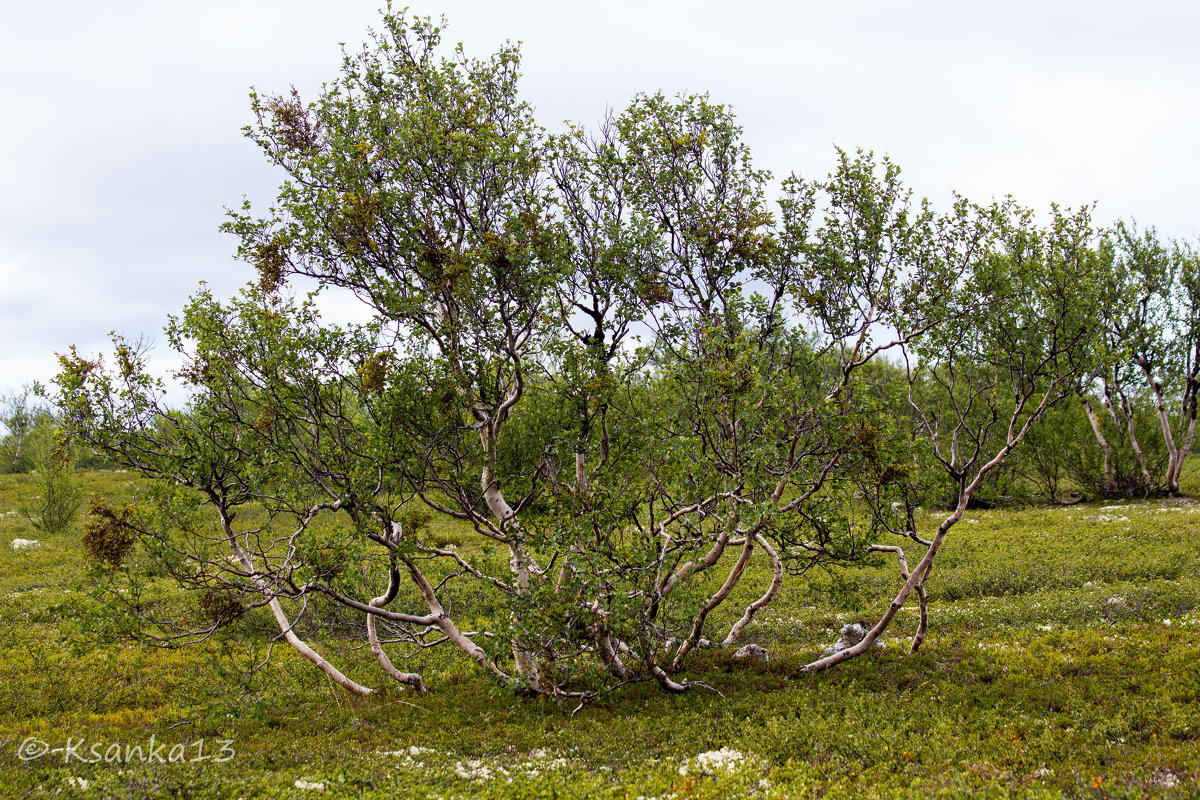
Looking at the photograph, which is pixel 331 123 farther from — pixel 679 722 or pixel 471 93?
pixel 679 722

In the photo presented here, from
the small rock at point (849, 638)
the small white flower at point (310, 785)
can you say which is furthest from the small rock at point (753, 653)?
the small white flower at point (310, 785)

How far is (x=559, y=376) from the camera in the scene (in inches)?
671

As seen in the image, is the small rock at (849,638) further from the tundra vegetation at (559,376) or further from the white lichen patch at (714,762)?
the white lichen patch at (714,762)

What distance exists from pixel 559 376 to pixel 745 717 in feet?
27.2

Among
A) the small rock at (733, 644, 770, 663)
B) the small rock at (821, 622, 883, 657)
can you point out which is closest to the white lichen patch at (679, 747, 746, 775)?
the small rock at (733, 644, 770, 663)

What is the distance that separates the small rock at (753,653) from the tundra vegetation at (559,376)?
4.65 feet

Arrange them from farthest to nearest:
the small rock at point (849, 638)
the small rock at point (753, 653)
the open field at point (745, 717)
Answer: the small rock at point (849, 638), the small rock at point (753, 653), the open field at point (745, 717)

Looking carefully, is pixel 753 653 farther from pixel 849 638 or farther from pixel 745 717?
pixel 745 717

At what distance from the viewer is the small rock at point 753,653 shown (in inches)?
712

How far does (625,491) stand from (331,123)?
10.7 metres

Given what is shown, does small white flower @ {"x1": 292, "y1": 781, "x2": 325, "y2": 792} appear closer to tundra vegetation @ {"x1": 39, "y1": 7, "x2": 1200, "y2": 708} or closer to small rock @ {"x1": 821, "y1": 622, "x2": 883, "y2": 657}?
tundra vegetation @ {"x1": 39, "y1": 7, "x2": 1200, "y2": 708}

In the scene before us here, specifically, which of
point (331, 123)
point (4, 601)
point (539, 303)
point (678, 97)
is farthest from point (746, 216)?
point (4, 601)

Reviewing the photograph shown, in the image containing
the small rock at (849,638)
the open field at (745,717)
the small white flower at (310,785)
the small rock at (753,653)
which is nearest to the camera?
the open field at (745,717)

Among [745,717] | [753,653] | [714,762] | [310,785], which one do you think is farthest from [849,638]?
[310,785]
